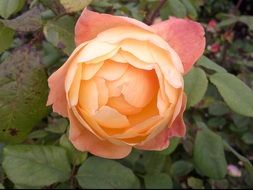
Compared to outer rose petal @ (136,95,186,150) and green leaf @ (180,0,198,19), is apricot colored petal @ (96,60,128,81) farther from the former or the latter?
green leaf @ (180,0,198,19)

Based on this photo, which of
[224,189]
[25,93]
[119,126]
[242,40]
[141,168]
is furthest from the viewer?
[242,40]

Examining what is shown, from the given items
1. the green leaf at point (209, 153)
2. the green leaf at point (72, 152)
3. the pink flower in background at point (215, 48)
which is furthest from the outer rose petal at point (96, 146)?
the pink flower in background at point (215, 48)

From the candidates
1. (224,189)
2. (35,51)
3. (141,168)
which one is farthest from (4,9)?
(224,189)

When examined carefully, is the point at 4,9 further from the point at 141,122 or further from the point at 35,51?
the point at 141,122

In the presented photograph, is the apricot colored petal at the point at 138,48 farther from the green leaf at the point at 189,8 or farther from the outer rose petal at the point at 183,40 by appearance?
the green leaf at the point at 189,8

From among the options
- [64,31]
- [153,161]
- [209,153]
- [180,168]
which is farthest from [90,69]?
[180,168]

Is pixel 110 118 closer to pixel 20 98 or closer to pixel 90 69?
pixel 90 69
